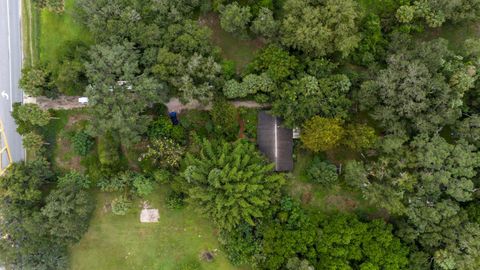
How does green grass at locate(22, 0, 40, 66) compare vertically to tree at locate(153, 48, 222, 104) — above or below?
above

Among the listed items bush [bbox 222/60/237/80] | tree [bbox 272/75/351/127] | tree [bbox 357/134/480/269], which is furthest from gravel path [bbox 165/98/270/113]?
tree [bbox 357/134/480/269]

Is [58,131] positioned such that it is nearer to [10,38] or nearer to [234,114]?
[10,38]

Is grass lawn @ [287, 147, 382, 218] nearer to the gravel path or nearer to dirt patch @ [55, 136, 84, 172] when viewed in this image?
the gravel path

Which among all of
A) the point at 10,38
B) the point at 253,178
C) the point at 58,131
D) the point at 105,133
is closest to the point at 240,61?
the point at 253,178

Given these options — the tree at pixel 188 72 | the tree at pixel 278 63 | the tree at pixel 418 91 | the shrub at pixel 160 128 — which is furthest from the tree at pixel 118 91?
the tree at pixel 418 91

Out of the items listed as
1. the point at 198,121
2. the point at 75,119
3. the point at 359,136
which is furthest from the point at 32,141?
the point at 359,136

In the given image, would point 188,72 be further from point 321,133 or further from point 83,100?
point 321,133
